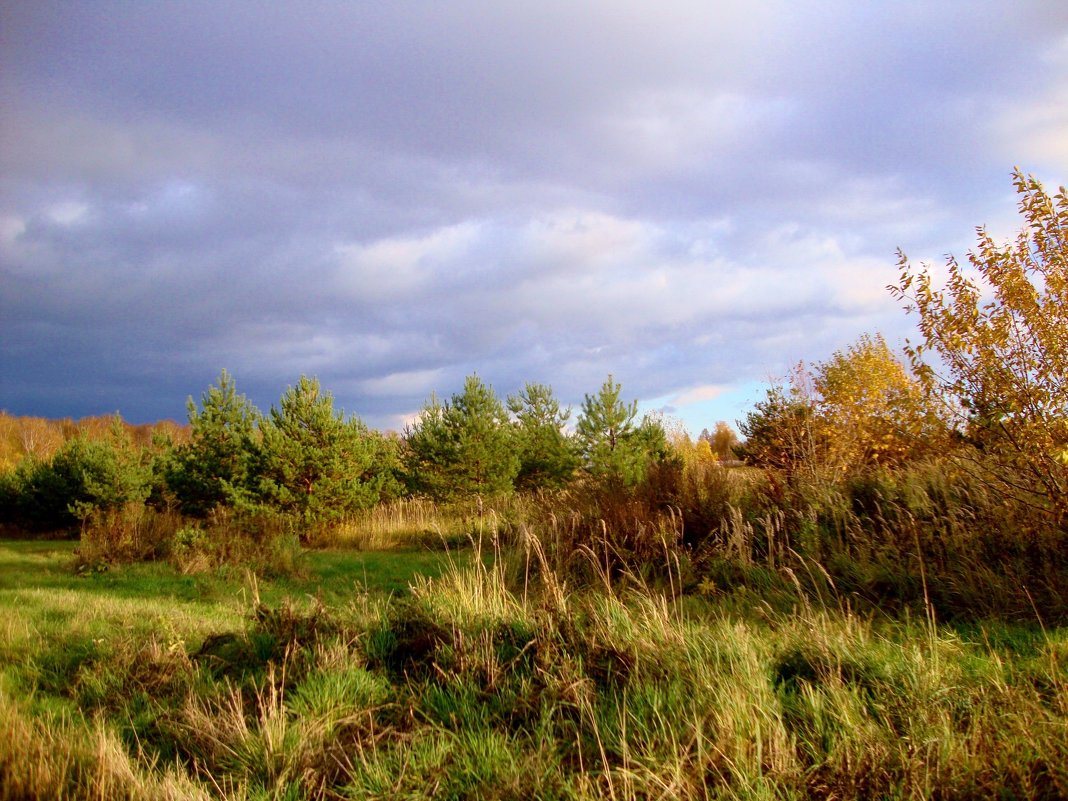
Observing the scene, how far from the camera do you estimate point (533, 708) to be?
382cm

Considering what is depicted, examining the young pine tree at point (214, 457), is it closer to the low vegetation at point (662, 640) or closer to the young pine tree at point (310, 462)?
the young pine tree at point (310, 462)

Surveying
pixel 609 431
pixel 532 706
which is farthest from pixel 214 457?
pixel 532 706

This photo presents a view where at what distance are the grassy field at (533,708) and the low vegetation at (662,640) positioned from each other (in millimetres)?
20

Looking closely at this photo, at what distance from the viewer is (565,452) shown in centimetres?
2342

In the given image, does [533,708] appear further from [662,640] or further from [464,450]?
[464,450]

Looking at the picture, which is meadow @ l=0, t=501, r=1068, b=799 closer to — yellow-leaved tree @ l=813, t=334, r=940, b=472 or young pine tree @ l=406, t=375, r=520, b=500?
yellow-leaved tree @ l=813, t=334, r=940, b=472

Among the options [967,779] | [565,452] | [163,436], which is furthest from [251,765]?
[163,436]

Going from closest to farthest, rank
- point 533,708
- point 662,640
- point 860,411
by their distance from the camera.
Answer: point 533,708
point 662,640
point 860,411

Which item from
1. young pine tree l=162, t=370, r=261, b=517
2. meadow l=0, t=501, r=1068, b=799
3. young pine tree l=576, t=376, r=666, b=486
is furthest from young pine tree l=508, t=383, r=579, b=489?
meadow l=0, t=501, r=1068, b=799

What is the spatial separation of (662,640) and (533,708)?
1.00 metres

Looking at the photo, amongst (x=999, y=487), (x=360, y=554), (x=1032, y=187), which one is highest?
(x=1032, y=187)

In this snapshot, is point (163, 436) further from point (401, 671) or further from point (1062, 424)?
point (1062, 424)

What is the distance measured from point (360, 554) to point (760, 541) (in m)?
9.57

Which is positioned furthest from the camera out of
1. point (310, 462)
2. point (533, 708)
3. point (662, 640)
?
point (310, 462)
